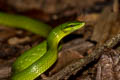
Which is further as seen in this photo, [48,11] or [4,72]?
[48,11]

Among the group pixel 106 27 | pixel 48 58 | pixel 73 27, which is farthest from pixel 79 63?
pixel 106 27

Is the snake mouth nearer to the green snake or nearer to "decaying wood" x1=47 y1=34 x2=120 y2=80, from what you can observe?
the green snake

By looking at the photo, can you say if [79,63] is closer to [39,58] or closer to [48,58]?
[48,58]

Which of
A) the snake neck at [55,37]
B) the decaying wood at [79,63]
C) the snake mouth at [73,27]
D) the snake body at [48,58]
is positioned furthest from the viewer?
the snake neck at [55,37]

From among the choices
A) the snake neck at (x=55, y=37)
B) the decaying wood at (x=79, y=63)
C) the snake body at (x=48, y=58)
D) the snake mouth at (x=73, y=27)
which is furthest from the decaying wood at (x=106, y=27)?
the decaying wood at (x=79, y=63)

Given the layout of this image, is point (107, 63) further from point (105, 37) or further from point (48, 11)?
point (48, 11)

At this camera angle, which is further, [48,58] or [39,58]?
[39,58]

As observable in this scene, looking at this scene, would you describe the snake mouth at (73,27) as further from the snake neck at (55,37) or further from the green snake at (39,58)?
the snake neck at (55,37)

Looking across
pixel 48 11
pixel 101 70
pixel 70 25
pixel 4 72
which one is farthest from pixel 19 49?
pixel 48 11

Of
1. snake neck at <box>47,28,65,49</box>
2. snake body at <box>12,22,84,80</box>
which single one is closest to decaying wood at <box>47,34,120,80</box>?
snake body at <box>12,22,84,80</box>
